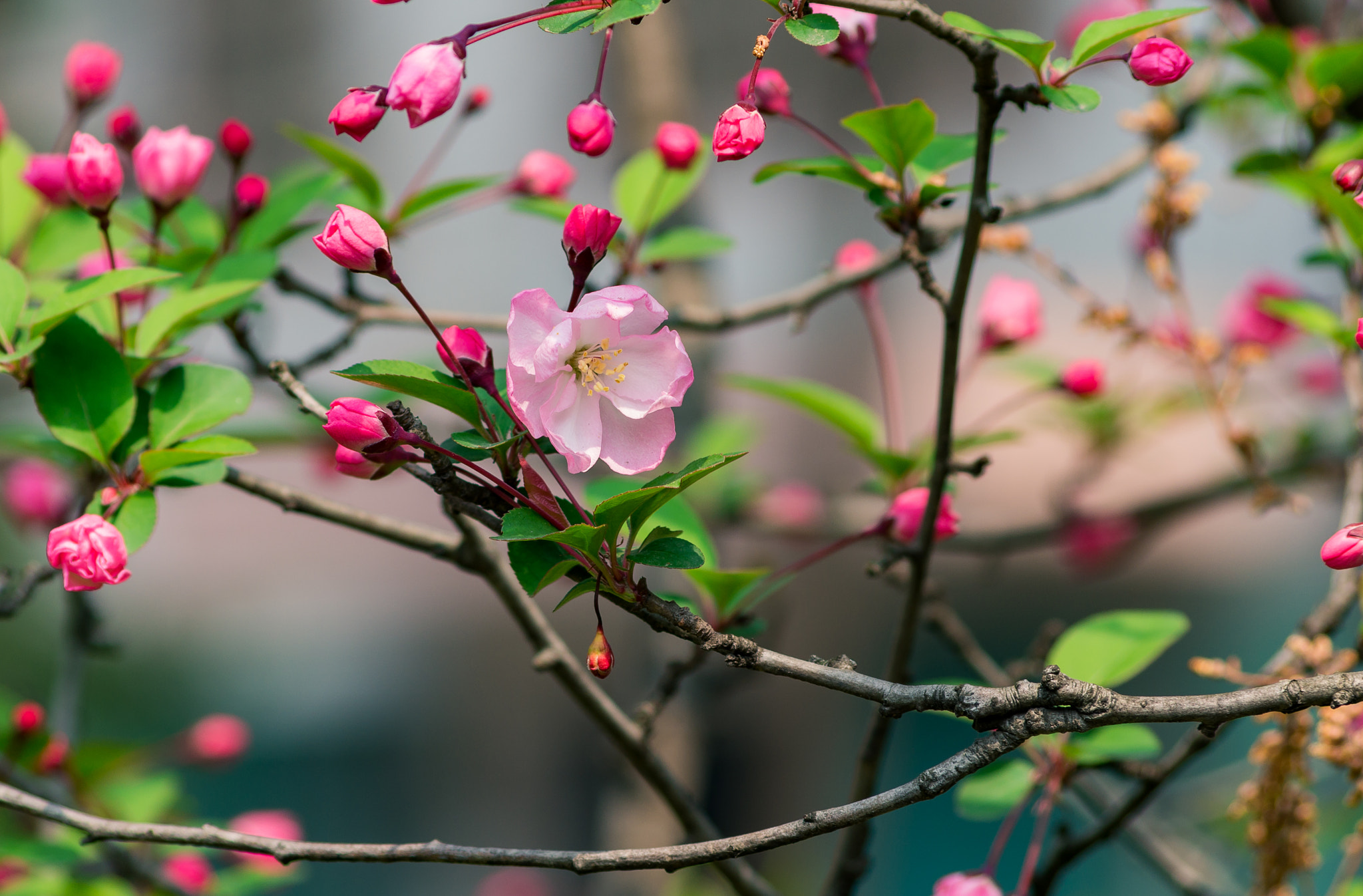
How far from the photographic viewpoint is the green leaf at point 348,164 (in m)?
0.90

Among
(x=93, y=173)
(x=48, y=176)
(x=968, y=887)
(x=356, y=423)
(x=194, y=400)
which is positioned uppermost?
(x=48, y=176)

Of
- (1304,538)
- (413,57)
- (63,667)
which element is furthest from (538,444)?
(1304,538)

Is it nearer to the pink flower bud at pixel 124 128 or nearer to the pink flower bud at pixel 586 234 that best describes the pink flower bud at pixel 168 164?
the pink flower bud at pixel 124 128

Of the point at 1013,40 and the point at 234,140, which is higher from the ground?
the point at 234,140

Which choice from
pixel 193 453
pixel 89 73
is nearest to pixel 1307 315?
pixel 193 453

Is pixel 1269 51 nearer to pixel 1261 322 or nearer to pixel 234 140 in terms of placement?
pixel 1261 322

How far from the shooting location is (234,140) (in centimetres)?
92

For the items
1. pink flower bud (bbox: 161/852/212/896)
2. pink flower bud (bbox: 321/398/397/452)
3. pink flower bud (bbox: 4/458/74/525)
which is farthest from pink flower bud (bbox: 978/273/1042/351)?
pink flower bud (bbox: 4/458/74/525)

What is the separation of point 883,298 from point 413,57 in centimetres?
315

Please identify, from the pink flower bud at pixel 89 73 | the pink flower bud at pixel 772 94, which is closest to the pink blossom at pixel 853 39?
the pink flower bud at pixel 772 94

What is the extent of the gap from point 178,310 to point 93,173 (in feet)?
0.35

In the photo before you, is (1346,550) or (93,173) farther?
(93,173)

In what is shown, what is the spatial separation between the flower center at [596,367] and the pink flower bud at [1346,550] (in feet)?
1.28

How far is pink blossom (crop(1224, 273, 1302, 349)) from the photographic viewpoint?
1.50m
